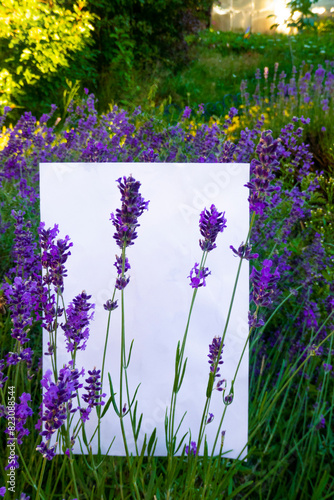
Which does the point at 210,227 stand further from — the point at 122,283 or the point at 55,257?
the point at 55,257

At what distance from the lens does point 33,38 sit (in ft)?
16.8

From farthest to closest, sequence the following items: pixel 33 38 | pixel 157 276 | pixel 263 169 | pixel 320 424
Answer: pixel 33 38
pixel 320 424
pixel 157 276
pixel 263 169

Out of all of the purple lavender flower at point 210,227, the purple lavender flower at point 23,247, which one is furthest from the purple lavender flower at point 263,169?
the purple lavender flower at point 23,247

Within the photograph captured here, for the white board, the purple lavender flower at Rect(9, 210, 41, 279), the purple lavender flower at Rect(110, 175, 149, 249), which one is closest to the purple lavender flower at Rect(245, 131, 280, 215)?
the purple lavender flower at Rect(110, 175, 149, 249)

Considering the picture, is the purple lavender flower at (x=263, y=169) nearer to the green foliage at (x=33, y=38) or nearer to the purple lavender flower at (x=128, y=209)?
the purple lavender flower at (x=128, y=209)

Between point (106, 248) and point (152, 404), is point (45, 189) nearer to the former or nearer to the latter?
point (106, 248)

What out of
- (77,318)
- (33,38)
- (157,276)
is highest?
(33,38)

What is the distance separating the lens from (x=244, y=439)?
58.1 inches

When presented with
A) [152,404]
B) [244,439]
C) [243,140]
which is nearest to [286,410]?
[244,439]

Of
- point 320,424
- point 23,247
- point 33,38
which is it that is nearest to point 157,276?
point 23,247

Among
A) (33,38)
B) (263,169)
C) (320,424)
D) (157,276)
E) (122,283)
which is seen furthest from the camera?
(33,38)

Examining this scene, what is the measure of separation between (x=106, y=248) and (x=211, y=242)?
0.40 m

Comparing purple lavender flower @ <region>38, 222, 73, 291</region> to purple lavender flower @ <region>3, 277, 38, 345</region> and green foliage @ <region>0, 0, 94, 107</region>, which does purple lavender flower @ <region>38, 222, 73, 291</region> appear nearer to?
purple lavender flower @ <region>3, 277, 38, 345</region>

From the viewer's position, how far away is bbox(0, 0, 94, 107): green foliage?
16.1 feet
